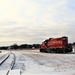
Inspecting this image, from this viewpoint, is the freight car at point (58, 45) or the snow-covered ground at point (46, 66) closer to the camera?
the snow-covered ground at point (46, 66)

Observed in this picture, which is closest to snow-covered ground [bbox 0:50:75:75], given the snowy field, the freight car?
the snowy field

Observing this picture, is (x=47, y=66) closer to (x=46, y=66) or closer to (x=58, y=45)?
(x=46, y=66)

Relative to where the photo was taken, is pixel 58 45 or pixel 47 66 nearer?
pixel 47 66

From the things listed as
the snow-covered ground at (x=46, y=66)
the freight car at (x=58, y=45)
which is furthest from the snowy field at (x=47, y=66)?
the freight car at (x=58, y=45)

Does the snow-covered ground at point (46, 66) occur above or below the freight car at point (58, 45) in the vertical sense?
below

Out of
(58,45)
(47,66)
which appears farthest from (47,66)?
(58,45)

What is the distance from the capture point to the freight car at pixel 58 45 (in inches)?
2086

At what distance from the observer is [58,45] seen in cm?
5641

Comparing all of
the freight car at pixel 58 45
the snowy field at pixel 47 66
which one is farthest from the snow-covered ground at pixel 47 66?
the freight car at pixel 58 45

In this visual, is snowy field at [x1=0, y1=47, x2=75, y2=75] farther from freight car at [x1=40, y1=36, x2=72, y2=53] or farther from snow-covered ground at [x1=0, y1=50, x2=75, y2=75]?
freight car at [x1=40, y1=36, x2=72, y2=53]

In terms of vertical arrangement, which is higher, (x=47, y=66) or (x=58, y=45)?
(x=58, y=45)

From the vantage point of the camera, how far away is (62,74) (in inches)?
589

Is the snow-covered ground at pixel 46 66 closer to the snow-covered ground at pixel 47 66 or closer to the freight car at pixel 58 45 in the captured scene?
the snow-covered ground at pixel 47 66

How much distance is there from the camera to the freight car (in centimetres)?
5298
